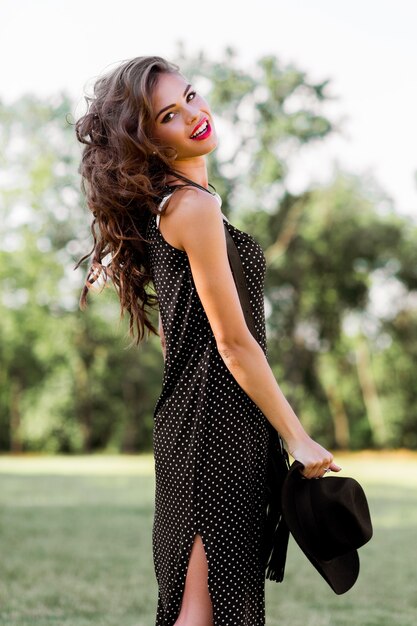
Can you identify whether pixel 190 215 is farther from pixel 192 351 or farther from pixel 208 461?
pixel 208 461

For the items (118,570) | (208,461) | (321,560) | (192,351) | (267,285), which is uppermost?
(267,285)

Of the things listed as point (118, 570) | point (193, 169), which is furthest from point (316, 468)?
point (118, 570)

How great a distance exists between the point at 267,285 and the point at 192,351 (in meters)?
28.8

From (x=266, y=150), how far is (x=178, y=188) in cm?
2761

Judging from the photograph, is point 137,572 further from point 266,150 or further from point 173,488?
point 266,150

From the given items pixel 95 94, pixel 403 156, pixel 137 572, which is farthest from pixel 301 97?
pixel 95 94

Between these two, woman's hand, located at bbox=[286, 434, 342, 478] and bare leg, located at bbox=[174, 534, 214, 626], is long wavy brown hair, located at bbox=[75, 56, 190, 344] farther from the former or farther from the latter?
bare leg, located at bbox=[174, 534, 214, 626]

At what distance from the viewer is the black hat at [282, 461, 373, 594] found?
228 cm

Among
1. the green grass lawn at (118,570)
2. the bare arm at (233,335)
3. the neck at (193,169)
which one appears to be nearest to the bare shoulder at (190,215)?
the bare arm at (233,335)

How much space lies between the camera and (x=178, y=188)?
240 centimetres

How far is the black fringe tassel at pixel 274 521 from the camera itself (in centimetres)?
241

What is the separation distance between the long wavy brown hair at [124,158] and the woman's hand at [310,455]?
73 cm

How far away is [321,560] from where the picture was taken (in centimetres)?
233

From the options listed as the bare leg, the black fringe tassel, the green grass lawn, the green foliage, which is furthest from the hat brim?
the green foliage
